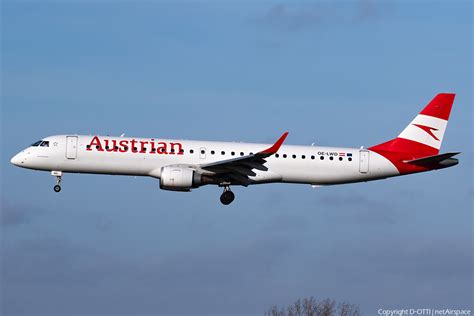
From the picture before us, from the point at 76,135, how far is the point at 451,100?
2468 centimetres

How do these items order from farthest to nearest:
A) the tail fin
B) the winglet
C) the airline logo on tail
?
1. the airline logo on tail
2. the tail fin
3. the winglet

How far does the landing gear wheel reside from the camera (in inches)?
2692

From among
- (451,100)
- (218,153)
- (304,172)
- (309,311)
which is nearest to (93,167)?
(218,153)

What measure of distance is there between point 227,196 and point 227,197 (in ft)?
0.20


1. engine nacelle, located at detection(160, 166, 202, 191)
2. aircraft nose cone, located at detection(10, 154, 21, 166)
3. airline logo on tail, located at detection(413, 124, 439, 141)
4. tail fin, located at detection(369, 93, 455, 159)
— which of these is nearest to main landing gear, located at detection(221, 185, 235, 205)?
engine nacelle, located at detection(160, 166, 202, 191)

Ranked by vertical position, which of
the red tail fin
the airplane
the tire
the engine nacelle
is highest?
the red tail fin

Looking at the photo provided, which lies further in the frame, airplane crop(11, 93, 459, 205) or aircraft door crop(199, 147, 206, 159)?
aircraft door crop(199, 147, 206, 159)

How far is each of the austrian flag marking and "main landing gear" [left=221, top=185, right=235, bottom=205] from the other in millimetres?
3596

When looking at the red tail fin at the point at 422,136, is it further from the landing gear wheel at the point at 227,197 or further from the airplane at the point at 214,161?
the landing gear wheel at the point at 227,197

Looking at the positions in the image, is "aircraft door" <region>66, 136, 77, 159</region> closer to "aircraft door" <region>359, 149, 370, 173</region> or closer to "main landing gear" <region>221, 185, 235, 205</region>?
"main landing gear" <region>221, 185, 235, 205</region>

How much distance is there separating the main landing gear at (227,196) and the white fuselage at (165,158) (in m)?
1.58

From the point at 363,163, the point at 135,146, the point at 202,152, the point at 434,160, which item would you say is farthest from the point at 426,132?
the point at 135,146

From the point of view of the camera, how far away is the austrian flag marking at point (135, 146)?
67.0m

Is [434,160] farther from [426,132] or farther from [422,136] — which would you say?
[426,132]
